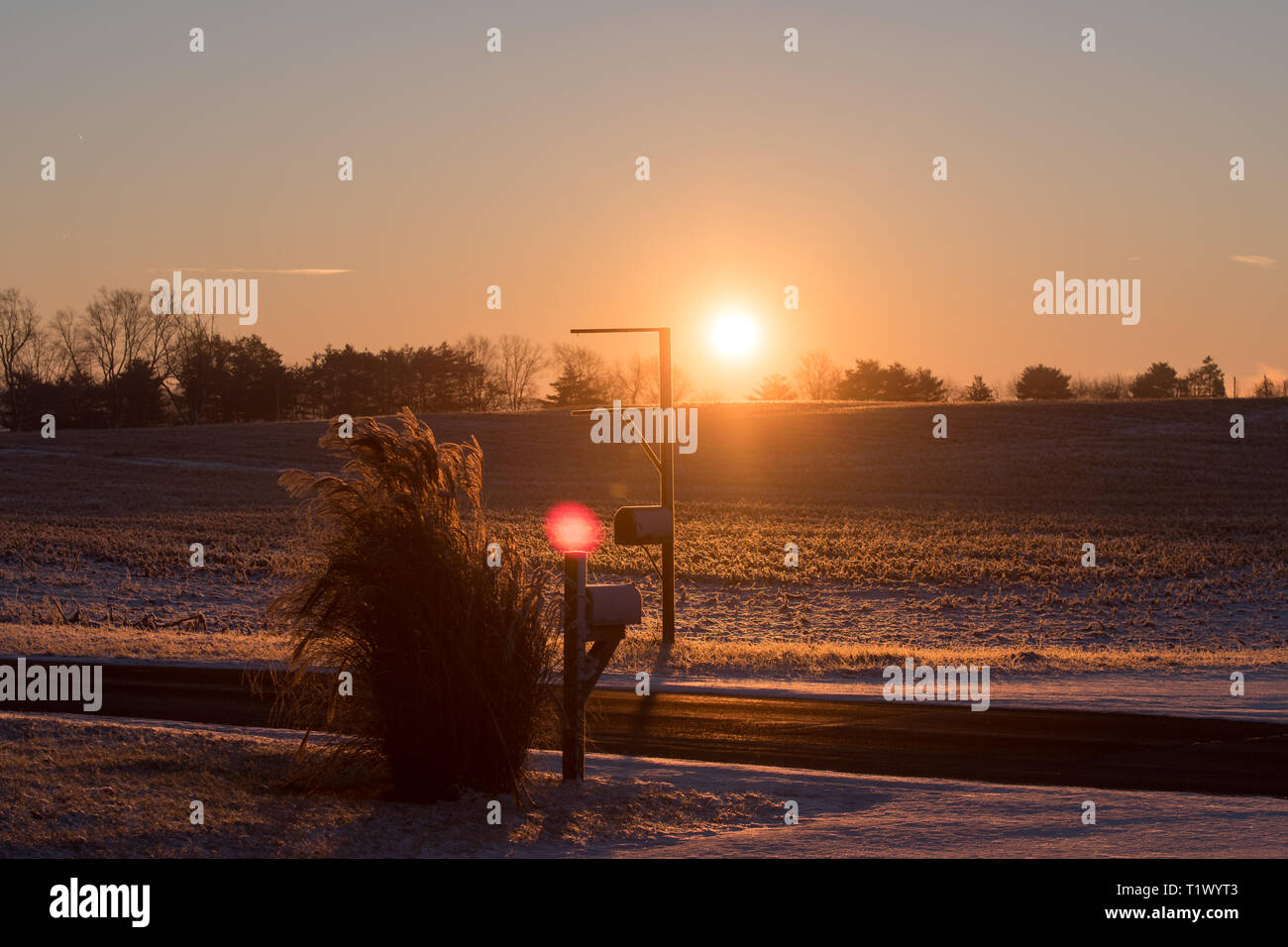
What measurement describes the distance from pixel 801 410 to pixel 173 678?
253ft

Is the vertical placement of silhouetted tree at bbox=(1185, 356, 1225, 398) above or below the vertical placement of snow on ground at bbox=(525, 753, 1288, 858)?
above

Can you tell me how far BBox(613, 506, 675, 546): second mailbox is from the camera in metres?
13.4

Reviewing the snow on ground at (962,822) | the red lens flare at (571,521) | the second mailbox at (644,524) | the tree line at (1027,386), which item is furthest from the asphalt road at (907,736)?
the tree line at (1027,386)

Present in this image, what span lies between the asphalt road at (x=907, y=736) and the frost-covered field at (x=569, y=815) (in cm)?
73

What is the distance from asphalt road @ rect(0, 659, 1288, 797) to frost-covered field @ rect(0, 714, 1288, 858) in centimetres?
73

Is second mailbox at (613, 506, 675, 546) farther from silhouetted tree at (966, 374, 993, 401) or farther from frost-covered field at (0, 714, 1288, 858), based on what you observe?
silhouetted tree at (966, 374, 993, 401)

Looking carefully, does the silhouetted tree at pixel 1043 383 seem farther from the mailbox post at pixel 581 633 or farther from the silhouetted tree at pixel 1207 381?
the mailbox post at pixel 581 633

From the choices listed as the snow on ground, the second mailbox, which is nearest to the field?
the second mailbox

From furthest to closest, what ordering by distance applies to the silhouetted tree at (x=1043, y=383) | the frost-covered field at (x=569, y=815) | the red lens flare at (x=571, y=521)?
the silhouetted tree at (x=1043, y=383) → the red lens flare at (x=571, y=521) → the frost-covered field at (x=569, y=815)

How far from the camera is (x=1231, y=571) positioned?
36.7m

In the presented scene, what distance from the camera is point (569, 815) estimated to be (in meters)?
8.82

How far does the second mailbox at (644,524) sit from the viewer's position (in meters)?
13.4

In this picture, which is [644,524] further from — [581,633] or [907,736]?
[581,633]
